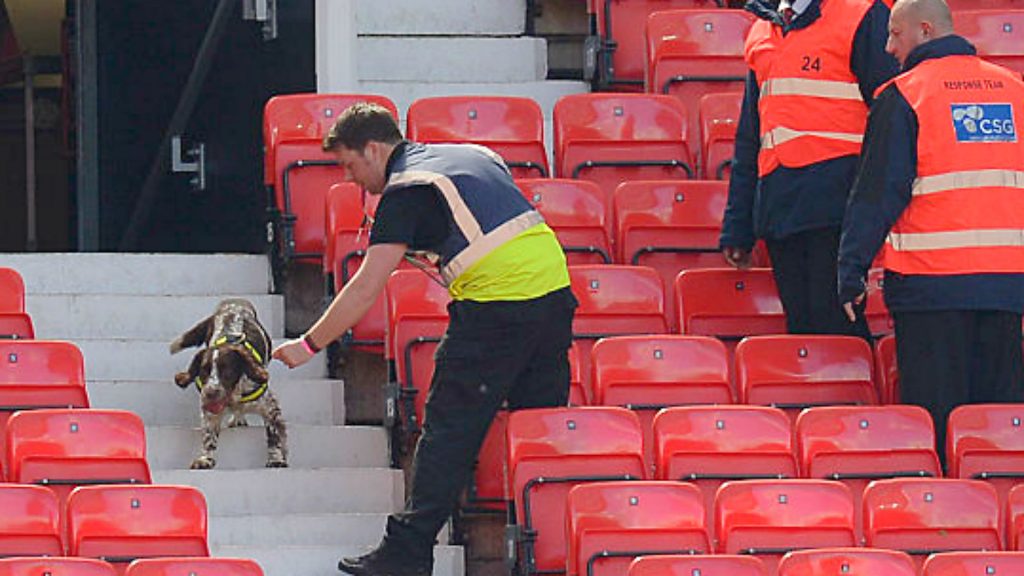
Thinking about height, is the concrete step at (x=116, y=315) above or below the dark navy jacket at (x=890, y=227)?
below

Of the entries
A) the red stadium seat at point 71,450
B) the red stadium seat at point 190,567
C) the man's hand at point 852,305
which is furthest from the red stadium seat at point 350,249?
the red stadium seat at point 190,567

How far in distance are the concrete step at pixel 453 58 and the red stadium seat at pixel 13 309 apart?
8.80 feet

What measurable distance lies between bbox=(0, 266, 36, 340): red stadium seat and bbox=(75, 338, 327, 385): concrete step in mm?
477

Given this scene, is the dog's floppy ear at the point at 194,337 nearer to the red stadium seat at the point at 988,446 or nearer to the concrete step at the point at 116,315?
the concrete step at the point at 116,315

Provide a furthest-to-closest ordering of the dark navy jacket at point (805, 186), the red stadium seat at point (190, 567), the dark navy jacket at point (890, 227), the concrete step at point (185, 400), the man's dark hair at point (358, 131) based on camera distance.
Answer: the concrete step at point (185, 400), the dark navy jacket at point (805, 186), the dark navy jacket at point (890, 227), the man's dark hair at point (358, 131), the red stadium seat at point (190, 567)

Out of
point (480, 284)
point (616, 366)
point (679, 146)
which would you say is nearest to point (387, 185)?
point (480, 284)

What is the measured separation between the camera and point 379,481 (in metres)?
8.31

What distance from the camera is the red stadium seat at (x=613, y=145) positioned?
959cm

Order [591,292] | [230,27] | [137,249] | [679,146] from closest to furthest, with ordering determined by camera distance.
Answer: [591,292] < [679,146] < [230,27] < [137,249]

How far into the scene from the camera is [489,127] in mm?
9570

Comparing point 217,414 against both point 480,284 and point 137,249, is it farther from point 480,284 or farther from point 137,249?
point 137,249

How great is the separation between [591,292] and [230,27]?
3628 millimetres

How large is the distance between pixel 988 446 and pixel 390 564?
1745mm

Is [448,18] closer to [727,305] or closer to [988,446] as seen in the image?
[727,305]
